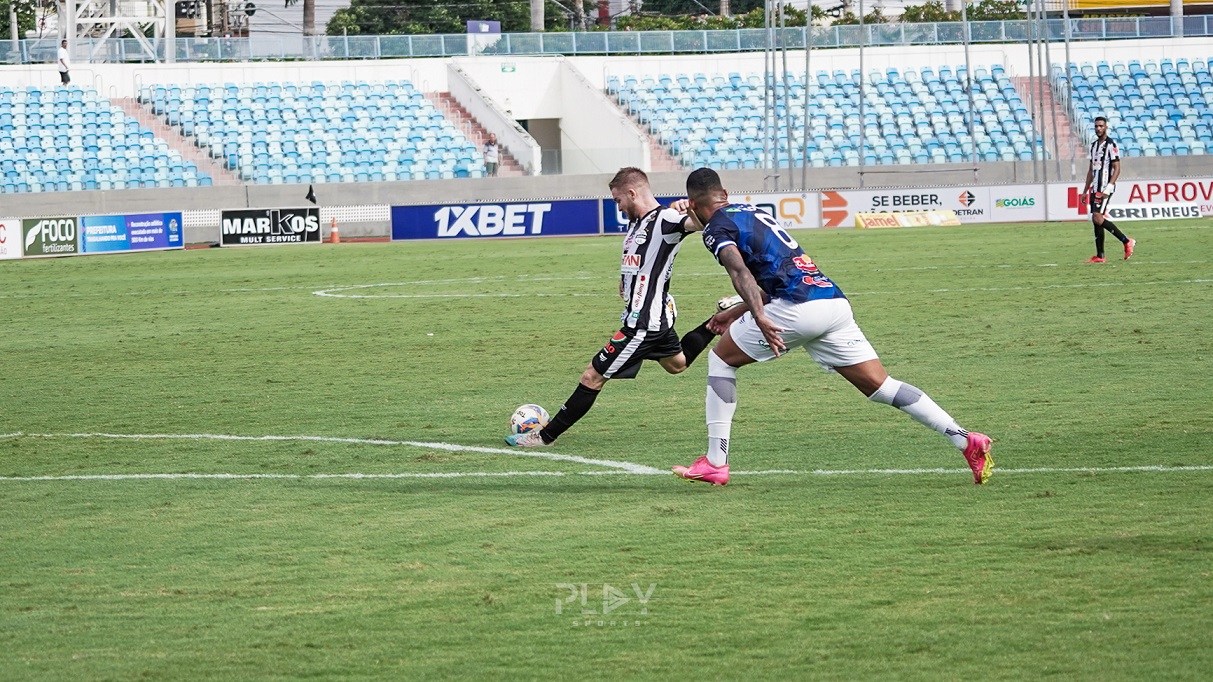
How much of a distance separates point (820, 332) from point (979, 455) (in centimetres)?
101

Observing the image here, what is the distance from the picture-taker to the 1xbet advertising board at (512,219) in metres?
36.6

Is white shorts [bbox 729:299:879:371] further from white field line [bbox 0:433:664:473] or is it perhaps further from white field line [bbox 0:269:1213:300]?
white field line [bbox 0:269:1213:300]

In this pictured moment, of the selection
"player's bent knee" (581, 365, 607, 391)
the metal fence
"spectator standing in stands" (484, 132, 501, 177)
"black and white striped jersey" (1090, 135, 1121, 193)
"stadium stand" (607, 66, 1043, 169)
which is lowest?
"player's bent knee" (581, 365, 607, 391)

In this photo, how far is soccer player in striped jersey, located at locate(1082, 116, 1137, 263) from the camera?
22828 mm

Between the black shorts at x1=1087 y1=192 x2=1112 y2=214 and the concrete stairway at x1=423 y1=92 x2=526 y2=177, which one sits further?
the concrete stairway at x1=423 y1=92 x2=526 y2=177

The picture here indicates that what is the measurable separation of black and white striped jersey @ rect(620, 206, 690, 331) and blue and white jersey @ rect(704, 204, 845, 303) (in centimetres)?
160

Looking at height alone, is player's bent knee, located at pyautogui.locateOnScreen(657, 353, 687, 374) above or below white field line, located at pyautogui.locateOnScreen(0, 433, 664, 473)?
above

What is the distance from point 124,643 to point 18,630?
1.63 feet

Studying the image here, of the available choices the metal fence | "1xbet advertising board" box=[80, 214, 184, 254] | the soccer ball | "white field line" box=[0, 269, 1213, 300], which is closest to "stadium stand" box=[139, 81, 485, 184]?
the metal fence

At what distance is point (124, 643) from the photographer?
17.8ft

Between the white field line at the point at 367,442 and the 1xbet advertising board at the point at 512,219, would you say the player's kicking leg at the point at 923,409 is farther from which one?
the 1xbet advertising board at the point at 512,219

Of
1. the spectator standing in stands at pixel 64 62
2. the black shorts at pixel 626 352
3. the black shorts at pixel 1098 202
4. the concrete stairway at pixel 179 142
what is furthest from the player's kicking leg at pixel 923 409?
the spectator standing in stands at pixel 64 62

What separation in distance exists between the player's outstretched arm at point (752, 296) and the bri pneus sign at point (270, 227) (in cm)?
3055

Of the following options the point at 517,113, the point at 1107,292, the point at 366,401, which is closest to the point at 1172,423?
the point at 366,401
